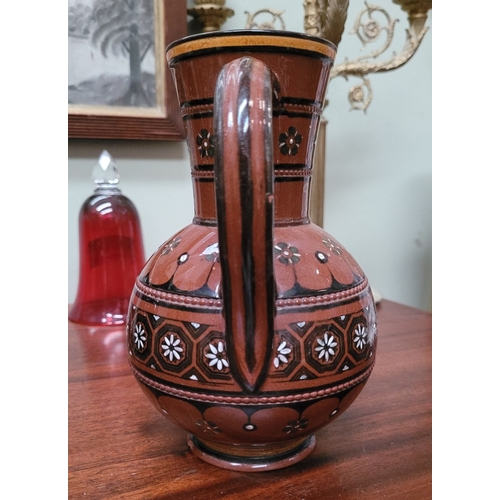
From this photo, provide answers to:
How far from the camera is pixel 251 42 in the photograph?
0.34 meters

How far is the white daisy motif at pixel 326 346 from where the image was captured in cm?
35

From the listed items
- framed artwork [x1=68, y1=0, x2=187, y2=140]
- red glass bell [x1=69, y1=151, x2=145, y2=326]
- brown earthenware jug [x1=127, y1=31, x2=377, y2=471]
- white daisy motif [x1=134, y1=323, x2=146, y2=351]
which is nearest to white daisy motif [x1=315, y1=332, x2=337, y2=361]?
brown earthenware jug [x1=127, y1=31, x2=377, y2=471]

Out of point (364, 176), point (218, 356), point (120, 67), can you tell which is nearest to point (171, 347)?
point (218, 356)

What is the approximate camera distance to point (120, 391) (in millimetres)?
534

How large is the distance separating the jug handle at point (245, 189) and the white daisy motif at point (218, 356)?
0.11 feet

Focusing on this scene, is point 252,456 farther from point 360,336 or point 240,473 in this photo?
point 360,336

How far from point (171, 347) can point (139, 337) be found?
0.04 m

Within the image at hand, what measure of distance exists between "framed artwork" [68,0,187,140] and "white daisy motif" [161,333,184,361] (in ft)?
1.84

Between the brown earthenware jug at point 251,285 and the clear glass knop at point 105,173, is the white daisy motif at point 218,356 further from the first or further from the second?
the clear glass knop at point 105,173

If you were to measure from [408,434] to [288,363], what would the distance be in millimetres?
166

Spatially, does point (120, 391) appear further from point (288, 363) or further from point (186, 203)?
point (186, 203)

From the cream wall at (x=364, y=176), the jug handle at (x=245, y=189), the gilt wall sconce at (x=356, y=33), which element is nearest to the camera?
the jug handle at (x=245, y=189)

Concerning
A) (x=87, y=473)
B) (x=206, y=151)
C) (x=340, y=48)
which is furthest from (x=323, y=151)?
(x=87, y=473)

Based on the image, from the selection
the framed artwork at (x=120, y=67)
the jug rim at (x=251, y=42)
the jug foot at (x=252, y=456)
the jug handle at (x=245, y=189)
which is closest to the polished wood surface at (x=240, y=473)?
the jug foot at (x=252, y=456)
